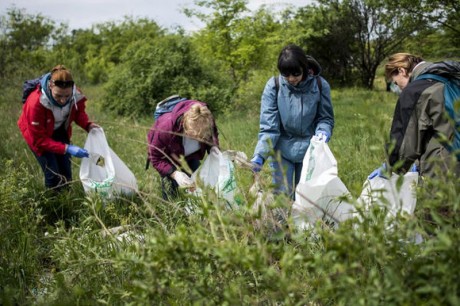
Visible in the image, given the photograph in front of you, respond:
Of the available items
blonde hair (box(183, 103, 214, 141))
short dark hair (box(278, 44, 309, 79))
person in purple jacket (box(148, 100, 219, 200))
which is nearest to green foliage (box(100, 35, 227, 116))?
person in purple jacket (box(148, 100, 219, 200))

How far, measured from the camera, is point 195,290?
4.44 ft

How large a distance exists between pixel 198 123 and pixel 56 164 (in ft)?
5.48

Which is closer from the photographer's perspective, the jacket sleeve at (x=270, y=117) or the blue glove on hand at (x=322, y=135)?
the blue glove on hand at (x=322, y=135)

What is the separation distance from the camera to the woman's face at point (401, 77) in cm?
265

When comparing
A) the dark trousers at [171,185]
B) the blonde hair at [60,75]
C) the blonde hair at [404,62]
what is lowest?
the dark trousers at [171,185]

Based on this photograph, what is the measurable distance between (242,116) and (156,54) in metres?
2.61

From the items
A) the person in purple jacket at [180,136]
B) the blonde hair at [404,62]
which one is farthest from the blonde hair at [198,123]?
the blonde hair at [404,62]

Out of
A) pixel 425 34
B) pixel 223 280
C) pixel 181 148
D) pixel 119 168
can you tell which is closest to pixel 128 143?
pixel 119 168

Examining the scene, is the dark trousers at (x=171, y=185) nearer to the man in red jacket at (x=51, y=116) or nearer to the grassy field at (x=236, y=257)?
the grassy field at (x=236, y=257)

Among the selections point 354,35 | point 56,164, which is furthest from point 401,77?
point 354,35

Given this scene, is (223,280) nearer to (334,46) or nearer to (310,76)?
(310,76)

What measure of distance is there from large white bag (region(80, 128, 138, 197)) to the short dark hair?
1679 mm

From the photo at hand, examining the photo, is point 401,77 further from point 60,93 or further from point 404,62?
point 60,93

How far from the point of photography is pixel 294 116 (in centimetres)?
316
